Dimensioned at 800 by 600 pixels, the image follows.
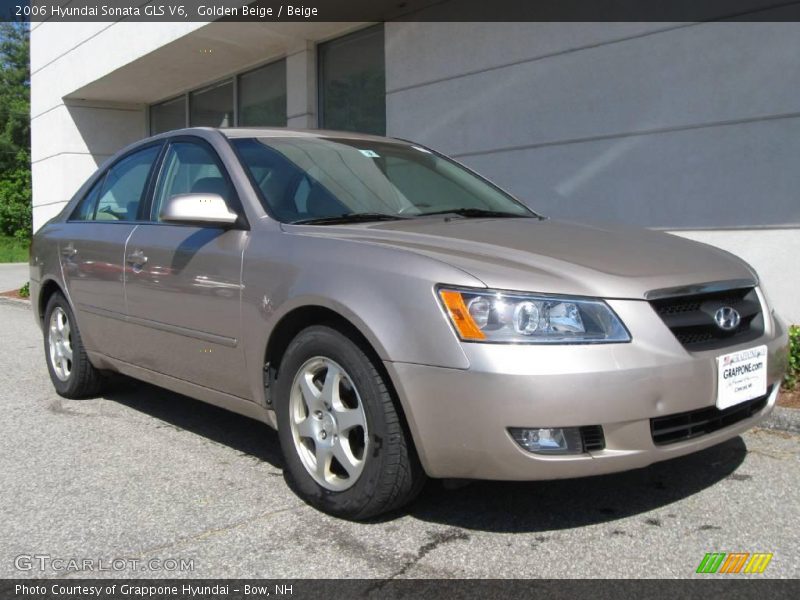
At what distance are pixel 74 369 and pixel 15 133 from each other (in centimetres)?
4135

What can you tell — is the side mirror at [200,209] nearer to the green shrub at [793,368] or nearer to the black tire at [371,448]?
the black tire at [371,448]

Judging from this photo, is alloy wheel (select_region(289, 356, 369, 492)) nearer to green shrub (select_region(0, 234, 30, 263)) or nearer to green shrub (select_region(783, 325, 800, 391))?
green shrub (select_region(783, 325, 800, 391))

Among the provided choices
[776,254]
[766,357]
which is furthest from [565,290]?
[776,254]

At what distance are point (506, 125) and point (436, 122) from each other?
1.06m

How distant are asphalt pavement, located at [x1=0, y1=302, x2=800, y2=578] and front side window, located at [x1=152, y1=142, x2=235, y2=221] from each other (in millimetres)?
1319

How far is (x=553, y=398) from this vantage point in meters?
2.60

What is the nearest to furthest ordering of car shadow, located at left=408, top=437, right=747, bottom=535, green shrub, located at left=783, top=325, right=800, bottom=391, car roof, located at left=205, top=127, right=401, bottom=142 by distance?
car shadow, located at left=408, top=437, right=747, bottom=535, car roof, located at left=205, top=127, right=401, bottom=142, green shrub, located at left=783, top=325, right=800, bottom=391

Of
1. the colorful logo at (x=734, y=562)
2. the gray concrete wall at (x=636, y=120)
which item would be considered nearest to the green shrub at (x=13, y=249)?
the gray concrete wall at (x=636, y=120)

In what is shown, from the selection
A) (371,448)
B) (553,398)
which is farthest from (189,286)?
(553,398)

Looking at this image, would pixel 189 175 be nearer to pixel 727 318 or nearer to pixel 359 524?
pixel 359 524

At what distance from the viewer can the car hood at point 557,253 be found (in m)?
2.79

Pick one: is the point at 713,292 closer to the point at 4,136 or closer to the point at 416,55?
the point at 416,55

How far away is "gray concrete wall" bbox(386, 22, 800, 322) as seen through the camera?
6.17 meters

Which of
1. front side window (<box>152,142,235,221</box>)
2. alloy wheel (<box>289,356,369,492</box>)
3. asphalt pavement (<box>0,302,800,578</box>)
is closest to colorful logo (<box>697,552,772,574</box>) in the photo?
asphalt pavement (<box>0,302,800,578</box>)
